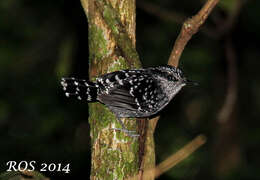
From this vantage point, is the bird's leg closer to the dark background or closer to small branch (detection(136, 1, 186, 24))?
small branch (detection(136, 1, 186, 24))

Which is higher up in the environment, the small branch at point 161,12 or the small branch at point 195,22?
the small branch at point 161,12

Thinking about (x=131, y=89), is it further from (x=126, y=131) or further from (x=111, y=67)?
(x=126, y=131)

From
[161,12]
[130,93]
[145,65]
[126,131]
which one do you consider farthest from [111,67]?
[145,65]

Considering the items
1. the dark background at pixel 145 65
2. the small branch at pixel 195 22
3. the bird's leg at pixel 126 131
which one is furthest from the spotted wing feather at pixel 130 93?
the dark background at pixel 145 65

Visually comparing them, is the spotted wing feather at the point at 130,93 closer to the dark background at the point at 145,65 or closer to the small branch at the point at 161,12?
the small branch at the point at 161,12

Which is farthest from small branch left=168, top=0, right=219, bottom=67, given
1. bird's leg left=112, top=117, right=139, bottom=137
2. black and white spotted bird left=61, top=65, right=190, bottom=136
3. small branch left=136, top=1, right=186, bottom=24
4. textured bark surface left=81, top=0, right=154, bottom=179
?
small branch left=136, top=1, right=186, bottom=24

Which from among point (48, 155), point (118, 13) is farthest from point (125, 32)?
point (48, 155)
